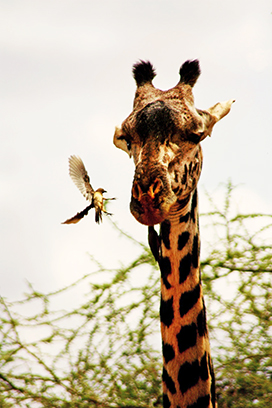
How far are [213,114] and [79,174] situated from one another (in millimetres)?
1207

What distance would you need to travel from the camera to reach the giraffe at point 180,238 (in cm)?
344

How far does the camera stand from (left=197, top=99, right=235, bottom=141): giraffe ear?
3699 millimetres

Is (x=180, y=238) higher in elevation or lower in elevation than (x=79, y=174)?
lower

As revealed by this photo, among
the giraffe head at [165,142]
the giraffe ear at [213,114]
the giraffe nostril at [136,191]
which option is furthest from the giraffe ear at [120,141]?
the giraffe nostril at [136,191]

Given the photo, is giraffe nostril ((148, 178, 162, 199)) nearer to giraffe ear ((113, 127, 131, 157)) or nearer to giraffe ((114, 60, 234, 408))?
giraffe ((114, 60, 234, 408))

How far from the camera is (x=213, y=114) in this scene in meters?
3.82

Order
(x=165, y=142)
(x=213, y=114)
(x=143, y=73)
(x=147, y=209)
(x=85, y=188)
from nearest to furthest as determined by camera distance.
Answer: (x=147, y=209) < (x=165, y=142) < (x=213, y=114) < (x=143, y=73) < (x=85, y=188)

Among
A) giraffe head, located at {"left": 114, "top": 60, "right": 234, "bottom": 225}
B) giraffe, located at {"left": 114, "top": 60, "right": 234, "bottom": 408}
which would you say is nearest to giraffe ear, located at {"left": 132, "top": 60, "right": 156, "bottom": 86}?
giraffe head, located at {"left": 114, "top": 60, "right": 234, "bottom": 225}

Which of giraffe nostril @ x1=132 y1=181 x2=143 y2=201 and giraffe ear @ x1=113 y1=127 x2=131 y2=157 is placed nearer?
giraffe nostril @ x1=132 y1=181 x2=143 y2=201

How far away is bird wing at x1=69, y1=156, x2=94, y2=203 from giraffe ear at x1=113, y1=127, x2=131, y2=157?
57 centimetres

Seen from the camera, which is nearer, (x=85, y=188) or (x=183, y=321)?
(x=183, y=321)

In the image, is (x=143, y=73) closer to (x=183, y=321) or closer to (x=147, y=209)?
(x=147, y=209)

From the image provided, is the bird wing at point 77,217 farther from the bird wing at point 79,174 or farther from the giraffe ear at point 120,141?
the giraffe ear at point 120,141

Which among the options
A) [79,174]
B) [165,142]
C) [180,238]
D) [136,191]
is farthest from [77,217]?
[136,191]
